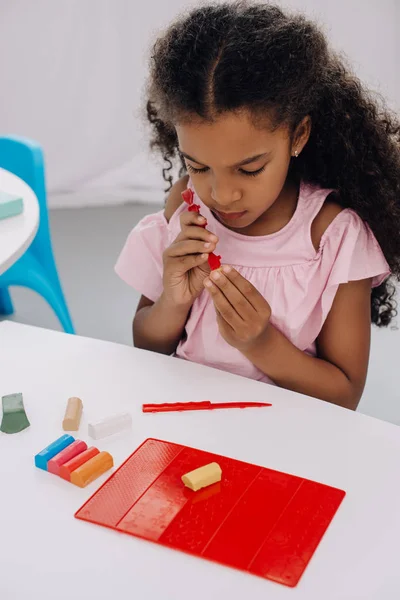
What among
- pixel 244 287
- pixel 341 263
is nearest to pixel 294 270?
pixel 341 263

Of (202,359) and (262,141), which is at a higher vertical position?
(262,141)

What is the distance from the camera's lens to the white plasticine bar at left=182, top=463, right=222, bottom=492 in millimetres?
663

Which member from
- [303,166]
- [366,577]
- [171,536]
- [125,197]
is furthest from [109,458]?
[125,197]

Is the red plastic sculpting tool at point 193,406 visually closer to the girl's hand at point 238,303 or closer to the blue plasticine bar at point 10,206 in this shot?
the girl's hand at point 238,303

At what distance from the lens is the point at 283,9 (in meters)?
0.98

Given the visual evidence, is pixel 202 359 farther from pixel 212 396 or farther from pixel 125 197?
pixel 125 197

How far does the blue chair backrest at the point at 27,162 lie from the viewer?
173 cm

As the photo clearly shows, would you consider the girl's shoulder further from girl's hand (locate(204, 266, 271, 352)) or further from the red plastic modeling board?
the red plastic modeling board

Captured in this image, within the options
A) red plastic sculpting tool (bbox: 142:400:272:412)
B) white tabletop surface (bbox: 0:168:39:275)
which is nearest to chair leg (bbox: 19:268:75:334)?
white tabletop surface (bbox: 0:168:39:275)

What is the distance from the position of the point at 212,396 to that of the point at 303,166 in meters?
0.42

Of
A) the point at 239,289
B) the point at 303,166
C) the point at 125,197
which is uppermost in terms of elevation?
the point at 303,166

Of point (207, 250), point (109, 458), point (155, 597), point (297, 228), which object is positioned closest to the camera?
point (155, 597)

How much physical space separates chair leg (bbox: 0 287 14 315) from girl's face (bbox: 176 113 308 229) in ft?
4.64

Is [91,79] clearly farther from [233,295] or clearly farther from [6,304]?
[233,295]
